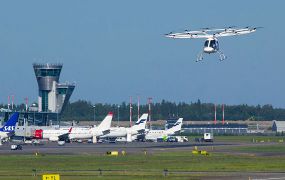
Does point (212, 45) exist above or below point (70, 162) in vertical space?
above

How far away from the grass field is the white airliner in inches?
2438

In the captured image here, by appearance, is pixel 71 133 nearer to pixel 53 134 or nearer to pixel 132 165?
pixel 53 134

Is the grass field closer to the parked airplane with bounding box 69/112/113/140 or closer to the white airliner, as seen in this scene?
the white airliner

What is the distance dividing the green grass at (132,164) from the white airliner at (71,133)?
62979 millimetres

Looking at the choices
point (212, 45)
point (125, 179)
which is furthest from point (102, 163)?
point (125, 179)

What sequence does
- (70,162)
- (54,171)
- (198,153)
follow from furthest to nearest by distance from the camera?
(198,153) < (70,162) < (54,171)

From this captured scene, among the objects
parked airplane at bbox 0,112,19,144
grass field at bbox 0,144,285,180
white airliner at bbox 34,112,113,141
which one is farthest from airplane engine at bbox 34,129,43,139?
grass field at bbox 0,144,285,180

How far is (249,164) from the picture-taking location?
10481 centimetres

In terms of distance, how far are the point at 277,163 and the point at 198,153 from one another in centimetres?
2627

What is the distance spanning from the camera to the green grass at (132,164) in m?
91.2

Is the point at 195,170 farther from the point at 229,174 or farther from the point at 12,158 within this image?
the point at 12,158

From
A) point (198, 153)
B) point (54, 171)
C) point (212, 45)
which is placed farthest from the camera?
point (198, 153)

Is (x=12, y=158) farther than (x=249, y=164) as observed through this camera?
Yes

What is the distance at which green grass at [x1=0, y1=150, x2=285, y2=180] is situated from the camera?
3590 inches
